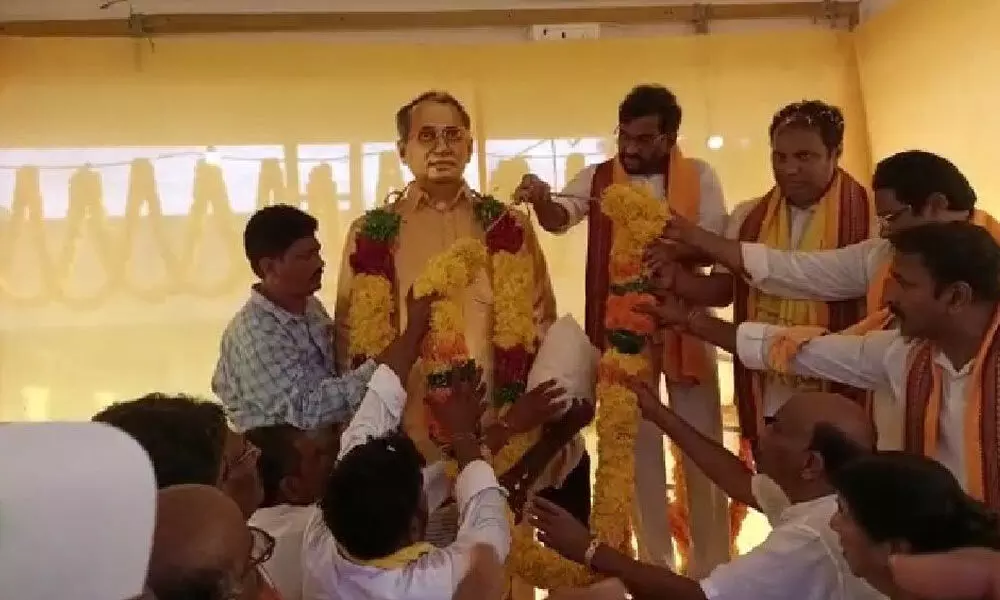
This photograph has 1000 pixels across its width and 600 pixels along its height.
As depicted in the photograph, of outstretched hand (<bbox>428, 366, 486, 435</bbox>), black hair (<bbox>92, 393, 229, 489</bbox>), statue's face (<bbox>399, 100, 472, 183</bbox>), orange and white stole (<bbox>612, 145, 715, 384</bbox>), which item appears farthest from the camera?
orange and white stole (<bbox>612, 145, 715, 384</bbox>)

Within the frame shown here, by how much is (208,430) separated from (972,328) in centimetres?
161

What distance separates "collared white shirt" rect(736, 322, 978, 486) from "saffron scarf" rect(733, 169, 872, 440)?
0.44 ft

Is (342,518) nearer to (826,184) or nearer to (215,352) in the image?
(826,184)

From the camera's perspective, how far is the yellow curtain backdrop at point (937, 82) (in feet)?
11.9

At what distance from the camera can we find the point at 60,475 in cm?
110

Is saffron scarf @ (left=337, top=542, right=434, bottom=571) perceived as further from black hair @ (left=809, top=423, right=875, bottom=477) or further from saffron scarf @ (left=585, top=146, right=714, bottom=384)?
saffron scarf @ (left=585, top=146, right=714, bottom=384)

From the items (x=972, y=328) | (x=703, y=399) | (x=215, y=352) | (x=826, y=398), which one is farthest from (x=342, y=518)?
(x=215, y=352)

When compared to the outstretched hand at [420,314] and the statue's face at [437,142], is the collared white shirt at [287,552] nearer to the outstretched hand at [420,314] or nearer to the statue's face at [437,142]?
the outstretched hand at [420,314]

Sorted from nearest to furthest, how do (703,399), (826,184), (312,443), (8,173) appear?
(312,443) < (826,184) < (703,399) < (8,173)

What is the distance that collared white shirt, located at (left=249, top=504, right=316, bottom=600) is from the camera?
2.42m

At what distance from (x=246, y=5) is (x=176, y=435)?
113 inches

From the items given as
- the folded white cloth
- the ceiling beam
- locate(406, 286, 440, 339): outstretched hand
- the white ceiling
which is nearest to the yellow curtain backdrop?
the white ceiling

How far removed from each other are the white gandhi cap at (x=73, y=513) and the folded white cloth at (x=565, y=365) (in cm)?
180

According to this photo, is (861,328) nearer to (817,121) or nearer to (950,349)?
(950,349)
